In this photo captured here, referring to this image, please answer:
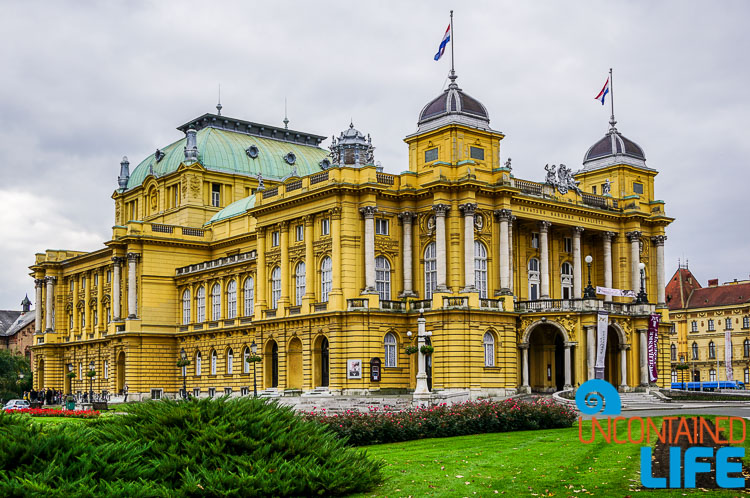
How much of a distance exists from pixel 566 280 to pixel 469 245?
13111mm

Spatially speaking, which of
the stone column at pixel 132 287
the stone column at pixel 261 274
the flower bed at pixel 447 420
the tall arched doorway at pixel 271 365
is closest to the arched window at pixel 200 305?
the stone column at pixel 132 287

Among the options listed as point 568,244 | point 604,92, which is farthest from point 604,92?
point 568,244

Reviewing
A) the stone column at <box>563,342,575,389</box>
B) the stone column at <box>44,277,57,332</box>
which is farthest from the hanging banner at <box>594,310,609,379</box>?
the stone column at <box>44,277,57,332</box>

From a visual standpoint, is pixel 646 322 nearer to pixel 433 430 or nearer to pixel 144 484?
pixel 433 430

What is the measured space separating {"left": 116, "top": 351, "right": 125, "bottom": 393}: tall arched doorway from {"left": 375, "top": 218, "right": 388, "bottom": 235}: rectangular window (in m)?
33.5

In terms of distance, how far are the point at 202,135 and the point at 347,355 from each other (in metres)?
42.2

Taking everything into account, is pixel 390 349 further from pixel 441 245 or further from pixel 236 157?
pixel 236 157

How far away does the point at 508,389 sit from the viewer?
6388 centimetres

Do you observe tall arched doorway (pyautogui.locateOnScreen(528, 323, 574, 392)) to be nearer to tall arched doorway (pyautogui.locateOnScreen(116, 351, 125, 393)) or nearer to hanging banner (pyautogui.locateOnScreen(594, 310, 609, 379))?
hanging banner (pyautogui.locateOnScreen(594, 310, 609, 379))

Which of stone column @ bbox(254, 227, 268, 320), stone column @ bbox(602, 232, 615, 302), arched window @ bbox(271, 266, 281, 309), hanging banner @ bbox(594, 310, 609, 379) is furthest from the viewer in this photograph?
stone column @ bbox(602, 232, 615, 302)

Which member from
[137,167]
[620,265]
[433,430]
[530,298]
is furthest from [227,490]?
[137,167]

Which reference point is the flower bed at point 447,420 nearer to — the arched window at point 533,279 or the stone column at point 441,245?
the stone column at point 441,245

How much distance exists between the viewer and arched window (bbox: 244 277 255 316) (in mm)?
78188

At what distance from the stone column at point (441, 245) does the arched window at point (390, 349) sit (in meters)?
4.81
